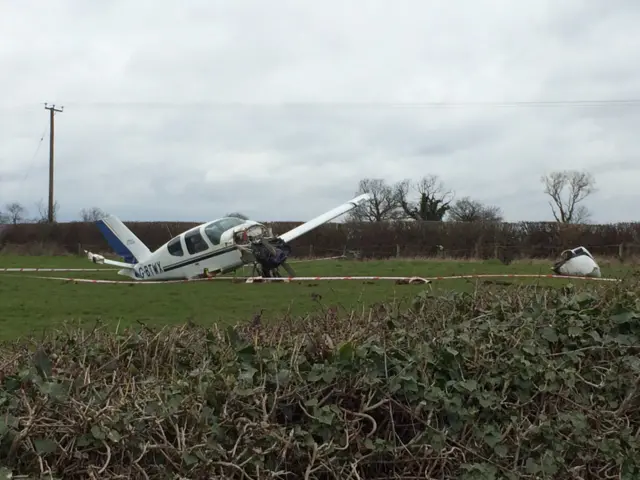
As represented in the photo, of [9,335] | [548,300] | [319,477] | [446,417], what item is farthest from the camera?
[9,335]

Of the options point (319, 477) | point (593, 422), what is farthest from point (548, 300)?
point (319, 477)

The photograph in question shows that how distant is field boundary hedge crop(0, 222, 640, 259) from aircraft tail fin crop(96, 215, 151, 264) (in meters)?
12.7

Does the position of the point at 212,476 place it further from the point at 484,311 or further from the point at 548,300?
the point at 548,300

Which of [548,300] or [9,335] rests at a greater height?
[548,300]

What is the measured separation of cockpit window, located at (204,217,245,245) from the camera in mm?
17516

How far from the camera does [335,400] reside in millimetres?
2664

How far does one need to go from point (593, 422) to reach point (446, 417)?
773mm

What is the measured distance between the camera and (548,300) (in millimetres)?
3885

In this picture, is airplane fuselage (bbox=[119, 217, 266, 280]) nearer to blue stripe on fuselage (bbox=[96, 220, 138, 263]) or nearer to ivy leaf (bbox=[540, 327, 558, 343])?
blue stripe on fuselage (bbox=[96, 220, 138, 263])

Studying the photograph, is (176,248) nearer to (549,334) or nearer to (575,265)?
(575,265)

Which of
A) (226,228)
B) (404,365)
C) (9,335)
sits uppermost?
(226,228)

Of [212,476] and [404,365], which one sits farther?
[404,365]

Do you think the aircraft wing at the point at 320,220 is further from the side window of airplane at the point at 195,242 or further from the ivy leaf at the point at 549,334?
the ivy leaf at the point at 549,334

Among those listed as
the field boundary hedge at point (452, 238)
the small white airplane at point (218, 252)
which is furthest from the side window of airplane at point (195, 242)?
the field boundary hedge at point (452, 238)
